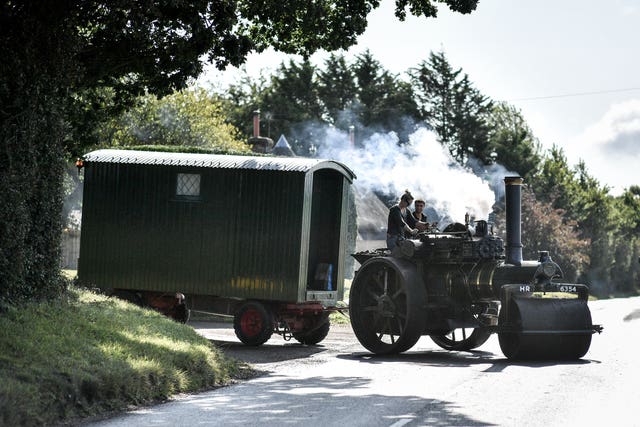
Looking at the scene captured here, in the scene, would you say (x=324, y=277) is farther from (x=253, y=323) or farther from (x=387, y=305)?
(x=387, y=305)

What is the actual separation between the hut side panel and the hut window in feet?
0.14

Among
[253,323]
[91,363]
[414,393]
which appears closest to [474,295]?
[253,323]

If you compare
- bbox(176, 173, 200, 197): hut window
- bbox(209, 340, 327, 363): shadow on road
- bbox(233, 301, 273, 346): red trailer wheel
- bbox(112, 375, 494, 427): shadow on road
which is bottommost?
bbox(112, 375, 494, 427): shadow on road

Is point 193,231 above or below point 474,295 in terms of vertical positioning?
above

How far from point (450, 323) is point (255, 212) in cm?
418

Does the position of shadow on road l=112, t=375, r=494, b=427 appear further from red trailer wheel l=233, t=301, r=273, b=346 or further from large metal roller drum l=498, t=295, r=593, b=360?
red trailer wheel l=233, t=301, r=273, b=346

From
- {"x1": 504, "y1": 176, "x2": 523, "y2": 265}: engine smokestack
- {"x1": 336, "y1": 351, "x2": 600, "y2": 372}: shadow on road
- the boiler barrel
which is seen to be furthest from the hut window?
{"x1": 504, "y1": 176, "x2": 523, "y2": 265}: engine smokestack

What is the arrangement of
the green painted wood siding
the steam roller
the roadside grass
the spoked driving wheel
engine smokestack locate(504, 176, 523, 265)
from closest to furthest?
the roadside grass, the steam roller, engine smokestack locate(504, 176, 523, 265), the spoked driving wheel, the green painted wood siding

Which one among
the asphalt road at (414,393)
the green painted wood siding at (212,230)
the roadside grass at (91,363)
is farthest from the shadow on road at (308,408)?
the green painted wood siding at (212,230)

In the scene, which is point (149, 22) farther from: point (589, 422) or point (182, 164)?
point (589, 422)

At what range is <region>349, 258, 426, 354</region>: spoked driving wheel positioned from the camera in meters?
17.0

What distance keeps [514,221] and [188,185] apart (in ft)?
19.9

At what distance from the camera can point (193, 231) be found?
1964cm

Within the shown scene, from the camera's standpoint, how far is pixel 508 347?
16.3 metres
